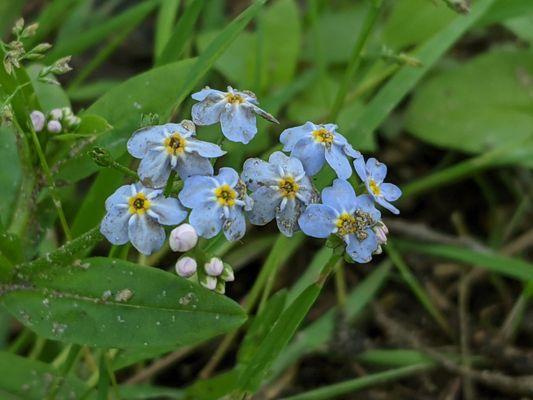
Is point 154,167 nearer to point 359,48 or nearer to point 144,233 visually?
point 144,233

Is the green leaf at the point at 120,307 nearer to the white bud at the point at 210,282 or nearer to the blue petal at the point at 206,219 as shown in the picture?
the white bud at the point at 210,282

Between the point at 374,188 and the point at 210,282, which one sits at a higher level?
the point at 374,188

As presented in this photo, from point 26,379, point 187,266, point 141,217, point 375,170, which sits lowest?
point 26,379

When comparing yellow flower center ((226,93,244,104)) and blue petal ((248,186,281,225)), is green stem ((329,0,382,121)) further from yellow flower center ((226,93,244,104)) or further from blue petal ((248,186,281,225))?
blue petal ((248,186,281,225))

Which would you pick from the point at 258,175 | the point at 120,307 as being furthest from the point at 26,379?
the point at 258,175

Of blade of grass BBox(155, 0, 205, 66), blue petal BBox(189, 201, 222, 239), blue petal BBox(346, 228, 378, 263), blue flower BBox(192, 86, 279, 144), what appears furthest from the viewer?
blade of grass BBox(155, 0, 205, 66)

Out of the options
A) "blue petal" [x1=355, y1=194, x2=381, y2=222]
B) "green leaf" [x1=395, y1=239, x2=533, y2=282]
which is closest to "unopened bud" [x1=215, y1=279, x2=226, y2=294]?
"blue petal" [x1=355, y1=194, x2=381, y2=222]

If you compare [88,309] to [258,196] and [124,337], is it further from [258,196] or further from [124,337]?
[258,196]
